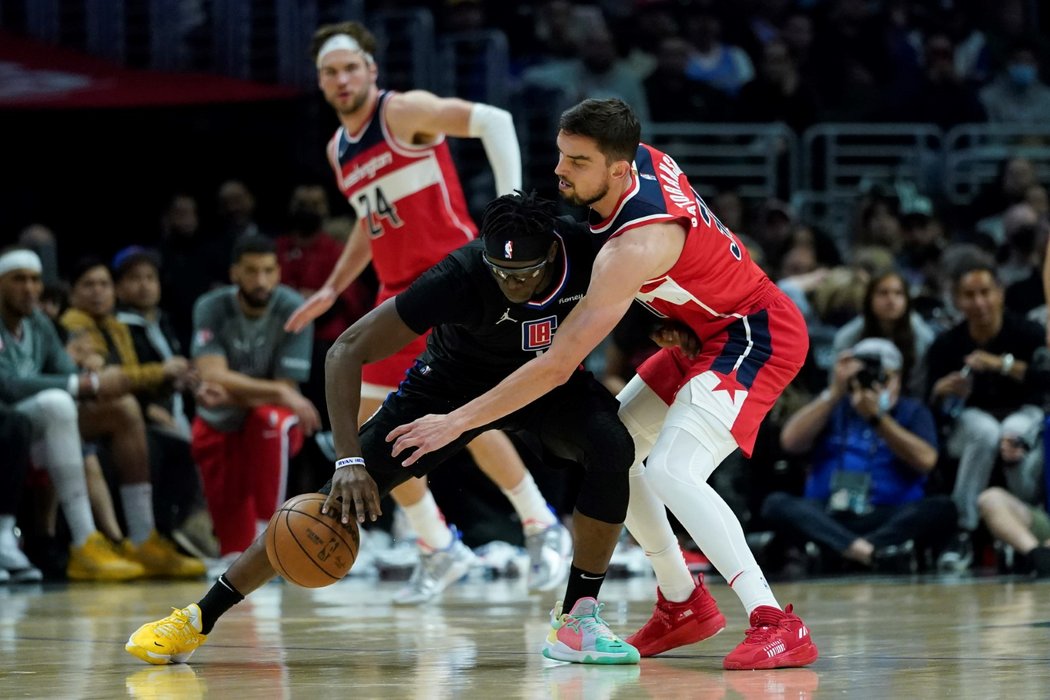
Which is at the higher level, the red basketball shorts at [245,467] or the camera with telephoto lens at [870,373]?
the camera with telephoto lens at [870,373]

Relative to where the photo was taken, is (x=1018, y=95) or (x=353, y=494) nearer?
(x=353, y=494)

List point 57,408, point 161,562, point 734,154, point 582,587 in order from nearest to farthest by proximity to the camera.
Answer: point 582,587
point 57,408
point 161,562
point 734,154

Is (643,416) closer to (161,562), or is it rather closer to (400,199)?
(400,199)

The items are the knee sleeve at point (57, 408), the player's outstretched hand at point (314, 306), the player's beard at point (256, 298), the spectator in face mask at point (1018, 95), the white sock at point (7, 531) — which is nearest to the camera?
the player's outstretched hand at point (314, 306)

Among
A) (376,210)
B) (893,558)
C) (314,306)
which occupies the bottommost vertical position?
(893,558)

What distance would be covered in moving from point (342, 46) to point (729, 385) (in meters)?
3.16

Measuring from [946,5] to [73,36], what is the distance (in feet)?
26.9

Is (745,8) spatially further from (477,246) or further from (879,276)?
(477,246)

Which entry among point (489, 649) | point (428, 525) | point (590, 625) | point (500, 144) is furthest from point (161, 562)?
point (590, 625)

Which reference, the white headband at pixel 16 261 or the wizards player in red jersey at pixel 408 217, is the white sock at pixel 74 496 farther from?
the wizards player in red jersey at pixel 408 217

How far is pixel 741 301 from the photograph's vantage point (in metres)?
5.01

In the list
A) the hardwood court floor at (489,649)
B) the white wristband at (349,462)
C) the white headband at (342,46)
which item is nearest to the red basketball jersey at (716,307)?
the hardwood court floor at (489,649)

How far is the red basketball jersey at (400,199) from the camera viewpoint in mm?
7242

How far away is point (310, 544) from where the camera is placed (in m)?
4.73
